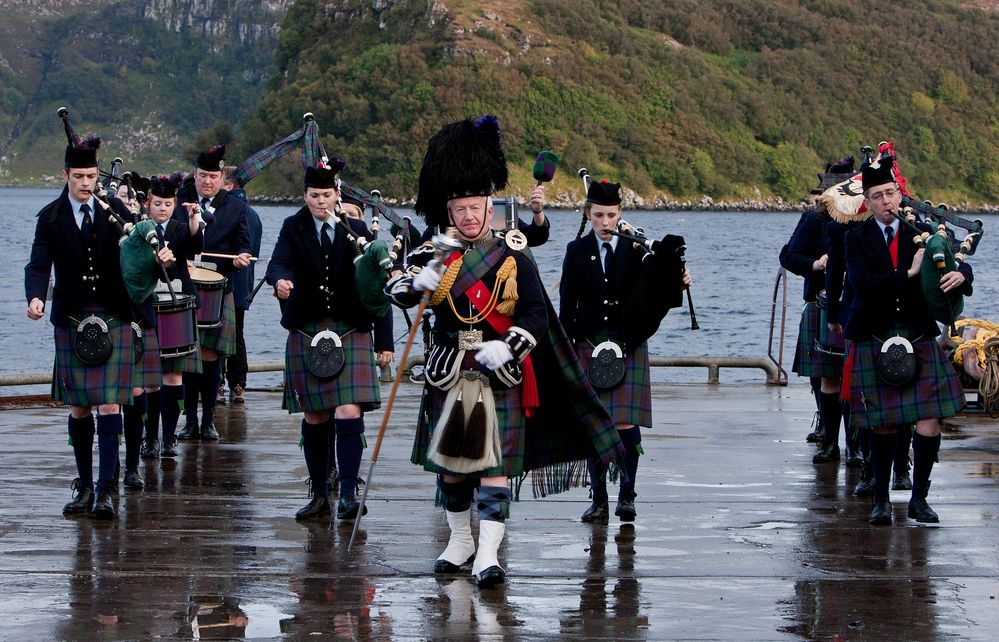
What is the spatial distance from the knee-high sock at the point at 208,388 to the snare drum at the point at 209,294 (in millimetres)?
269

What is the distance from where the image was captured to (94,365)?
21.9 feet

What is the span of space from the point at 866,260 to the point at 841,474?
1717 millimetres

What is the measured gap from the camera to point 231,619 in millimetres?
4953

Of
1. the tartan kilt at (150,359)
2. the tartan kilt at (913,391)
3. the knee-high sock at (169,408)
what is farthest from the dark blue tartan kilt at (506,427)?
the knee-high sock at (169,408)

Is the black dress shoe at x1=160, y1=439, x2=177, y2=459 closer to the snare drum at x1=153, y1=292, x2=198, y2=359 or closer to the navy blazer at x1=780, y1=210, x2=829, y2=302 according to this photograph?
the snare drum at x1=153, y1=292, x2=198, y2=359

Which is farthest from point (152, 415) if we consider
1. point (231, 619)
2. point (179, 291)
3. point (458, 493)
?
point (231, 619)

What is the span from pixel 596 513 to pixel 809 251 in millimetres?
2770

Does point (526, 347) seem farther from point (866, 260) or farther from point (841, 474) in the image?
point (841, 474)

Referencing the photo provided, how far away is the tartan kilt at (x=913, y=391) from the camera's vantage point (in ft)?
21.7

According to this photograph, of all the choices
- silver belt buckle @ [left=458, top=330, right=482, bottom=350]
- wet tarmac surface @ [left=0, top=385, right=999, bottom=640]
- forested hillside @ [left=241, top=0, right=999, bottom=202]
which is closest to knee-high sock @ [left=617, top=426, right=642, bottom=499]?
wet tarmac surface @ [left=0, top=385, right=999, bottom=640]

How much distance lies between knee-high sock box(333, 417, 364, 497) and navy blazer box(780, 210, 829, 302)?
3.10 metres

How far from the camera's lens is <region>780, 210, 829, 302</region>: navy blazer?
342 inches

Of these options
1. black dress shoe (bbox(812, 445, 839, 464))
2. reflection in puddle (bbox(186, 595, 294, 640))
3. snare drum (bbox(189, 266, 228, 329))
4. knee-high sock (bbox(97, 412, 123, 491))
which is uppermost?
snare drum (bbox(189, 266, 228, 329))

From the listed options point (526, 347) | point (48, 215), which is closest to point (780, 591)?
point (526, 347)
